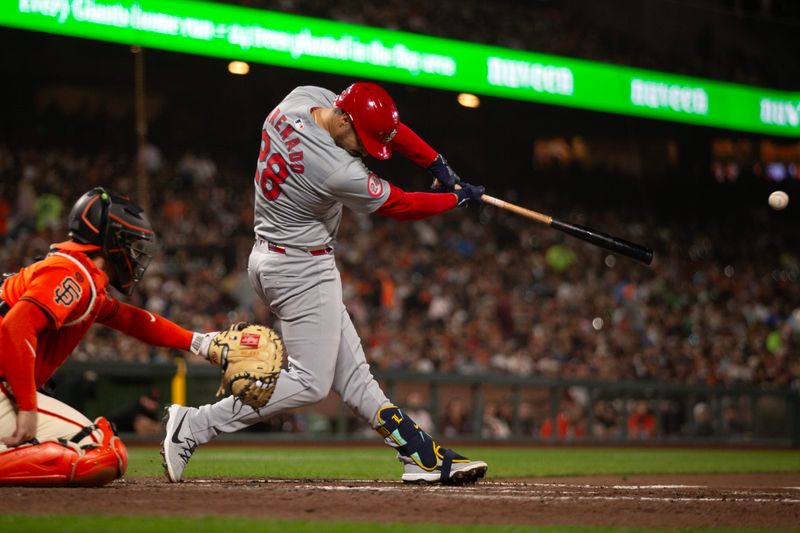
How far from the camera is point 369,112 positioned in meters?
4.92

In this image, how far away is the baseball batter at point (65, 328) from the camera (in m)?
4.31

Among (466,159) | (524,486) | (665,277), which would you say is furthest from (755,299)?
(524,486)

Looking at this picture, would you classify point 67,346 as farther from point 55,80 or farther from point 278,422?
point 55,80

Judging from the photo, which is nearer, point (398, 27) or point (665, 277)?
point (398, 27)

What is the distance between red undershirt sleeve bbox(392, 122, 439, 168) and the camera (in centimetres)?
536

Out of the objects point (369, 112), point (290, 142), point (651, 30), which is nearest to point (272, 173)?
point (290, 142)

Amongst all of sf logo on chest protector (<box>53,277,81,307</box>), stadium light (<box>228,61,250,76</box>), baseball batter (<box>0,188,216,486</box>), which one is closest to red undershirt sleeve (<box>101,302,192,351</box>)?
baseball batter (<box>0,188,216,486</box>)

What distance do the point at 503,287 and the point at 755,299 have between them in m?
5.03

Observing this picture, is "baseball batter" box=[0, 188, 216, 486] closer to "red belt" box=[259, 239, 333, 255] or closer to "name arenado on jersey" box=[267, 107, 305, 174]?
"red belt" box=[259, 239, 333, 255]

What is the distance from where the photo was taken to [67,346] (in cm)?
468

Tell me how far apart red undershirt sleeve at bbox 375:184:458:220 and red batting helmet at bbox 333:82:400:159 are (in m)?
0.23

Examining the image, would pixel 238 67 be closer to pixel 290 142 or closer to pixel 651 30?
pixel 651 30

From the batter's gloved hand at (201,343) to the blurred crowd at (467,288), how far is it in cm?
714

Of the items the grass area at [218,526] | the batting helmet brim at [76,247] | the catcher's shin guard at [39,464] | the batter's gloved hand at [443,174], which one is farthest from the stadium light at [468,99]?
the grass area at [218,526]
